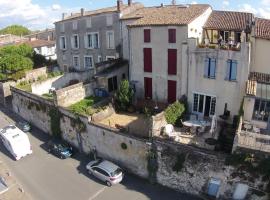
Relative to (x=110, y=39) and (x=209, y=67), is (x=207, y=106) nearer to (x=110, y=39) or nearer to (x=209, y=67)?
(x=209, y=67)

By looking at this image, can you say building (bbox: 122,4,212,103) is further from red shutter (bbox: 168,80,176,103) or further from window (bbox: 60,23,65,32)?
window (bbox: 60,23,65,32)

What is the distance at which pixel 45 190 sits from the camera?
27469 millimetres

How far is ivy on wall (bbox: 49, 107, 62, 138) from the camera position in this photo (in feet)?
113

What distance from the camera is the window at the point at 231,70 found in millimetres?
27828

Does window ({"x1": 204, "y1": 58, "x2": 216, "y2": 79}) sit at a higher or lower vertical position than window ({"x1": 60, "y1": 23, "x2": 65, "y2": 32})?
lower

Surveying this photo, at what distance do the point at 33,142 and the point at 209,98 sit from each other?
20.5 m

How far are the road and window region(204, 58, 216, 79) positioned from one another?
11.4 m

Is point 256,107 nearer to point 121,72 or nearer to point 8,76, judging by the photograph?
point 121,72

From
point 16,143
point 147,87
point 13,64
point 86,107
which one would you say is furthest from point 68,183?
point 13,64

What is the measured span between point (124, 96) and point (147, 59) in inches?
192

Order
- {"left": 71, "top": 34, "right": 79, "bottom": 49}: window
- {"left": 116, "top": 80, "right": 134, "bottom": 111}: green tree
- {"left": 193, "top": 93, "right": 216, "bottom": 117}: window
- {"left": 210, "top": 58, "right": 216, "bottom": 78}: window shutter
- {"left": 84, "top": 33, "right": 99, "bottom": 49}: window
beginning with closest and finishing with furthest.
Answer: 1. {"left": 210, "top": 58, "right": 216, "bottom": 78}: window shutter
2. {"left": 193, "top": 93, "right": 216, "bottom": 117}: window
3. {"left": 116, "top": 80, "right": 134, "bottom": 111}: green tree
4. {"left": 84, "top": 33, "right": 99, "bottom": 49}: window
5. {"left": 71, "top": 34, "right": 79, "bottom": 49}: window

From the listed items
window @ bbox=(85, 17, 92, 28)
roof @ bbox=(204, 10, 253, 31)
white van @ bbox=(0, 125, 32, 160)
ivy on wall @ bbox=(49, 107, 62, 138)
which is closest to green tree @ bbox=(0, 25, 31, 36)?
window @ bbox=(85, 17, 92, 28)

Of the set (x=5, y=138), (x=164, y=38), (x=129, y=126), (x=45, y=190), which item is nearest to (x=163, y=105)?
(x=129, y=126)

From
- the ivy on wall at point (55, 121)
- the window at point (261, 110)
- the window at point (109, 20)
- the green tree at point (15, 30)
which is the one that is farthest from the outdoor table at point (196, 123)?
the green tree at point (15, 30)
